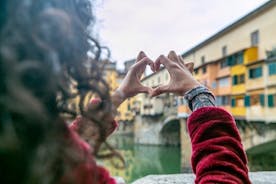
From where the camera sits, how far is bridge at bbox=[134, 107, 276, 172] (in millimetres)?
8188

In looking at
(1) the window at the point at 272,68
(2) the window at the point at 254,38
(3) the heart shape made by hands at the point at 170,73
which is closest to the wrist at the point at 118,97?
(3) the heart shape made by hands at the point at 170,73

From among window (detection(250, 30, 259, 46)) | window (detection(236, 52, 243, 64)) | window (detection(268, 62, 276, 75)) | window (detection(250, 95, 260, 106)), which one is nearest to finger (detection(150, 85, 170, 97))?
window (detection(268, 62, 276, 75))

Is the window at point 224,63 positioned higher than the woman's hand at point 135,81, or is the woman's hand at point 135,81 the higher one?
the window at point 224,63

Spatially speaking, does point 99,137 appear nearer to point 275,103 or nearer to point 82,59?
point 82,59

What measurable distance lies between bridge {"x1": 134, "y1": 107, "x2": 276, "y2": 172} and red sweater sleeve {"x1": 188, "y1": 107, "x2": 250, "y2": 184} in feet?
25.7

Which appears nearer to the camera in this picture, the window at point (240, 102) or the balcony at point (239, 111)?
the balcony at point (239, 111)

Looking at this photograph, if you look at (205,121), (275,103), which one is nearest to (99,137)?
(205,121)

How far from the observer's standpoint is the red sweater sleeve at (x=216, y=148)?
16.7 inches

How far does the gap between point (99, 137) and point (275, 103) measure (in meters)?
7.84

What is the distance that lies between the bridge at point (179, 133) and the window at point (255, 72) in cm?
113

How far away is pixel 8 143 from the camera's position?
23 centimetres

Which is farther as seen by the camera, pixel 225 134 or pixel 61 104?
pixel 225 134

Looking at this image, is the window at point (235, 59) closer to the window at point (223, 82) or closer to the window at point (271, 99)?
the window at point (223, 82)

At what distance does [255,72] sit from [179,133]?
9107 mm
